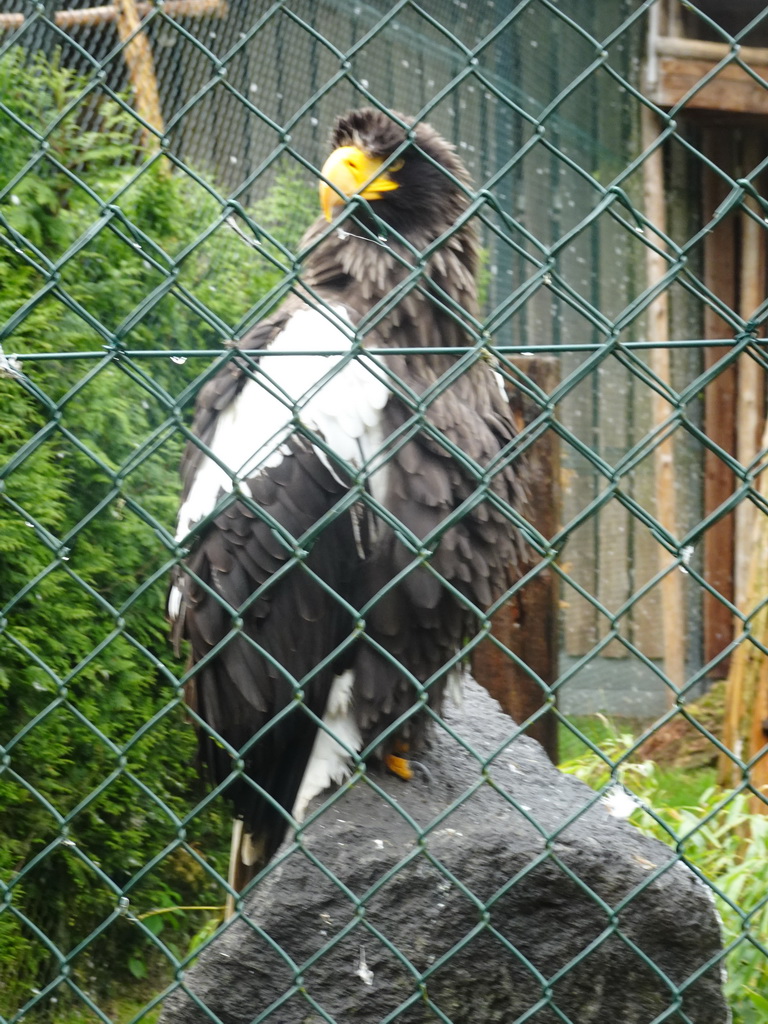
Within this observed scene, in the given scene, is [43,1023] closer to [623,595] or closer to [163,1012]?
[163,1012]

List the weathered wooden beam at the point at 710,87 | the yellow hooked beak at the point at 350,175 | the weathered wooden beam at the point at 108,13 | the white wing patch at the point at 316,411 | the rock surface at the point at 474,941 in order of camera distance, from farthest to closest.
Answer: the weathered wooden beam at the point at 710,87 < the weathered wooden beam at the point at 108,13 < the yellow hooked beak at the point at 350,175 < the white wing patch at the point at 316,411 < the rock surface at the point at 474,941

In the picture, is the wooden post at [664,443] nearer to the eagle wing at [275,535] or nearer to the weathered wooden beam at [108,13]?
the weathered wooden beam at [108,13]

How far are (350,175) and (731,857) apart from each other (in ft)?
6.70

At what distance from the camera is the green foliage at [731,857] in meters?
2.39

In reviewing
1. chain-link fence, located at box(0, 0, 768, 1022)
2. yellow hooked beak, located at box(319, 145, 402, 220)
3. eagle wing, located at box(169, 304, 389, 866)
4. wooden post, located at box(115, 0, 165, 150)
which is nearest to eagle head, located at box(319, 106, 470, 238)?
yellow hooked beak, located at box(319, 145, 402, 220)

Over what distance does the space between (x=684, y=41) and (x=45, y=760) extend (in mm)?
4565

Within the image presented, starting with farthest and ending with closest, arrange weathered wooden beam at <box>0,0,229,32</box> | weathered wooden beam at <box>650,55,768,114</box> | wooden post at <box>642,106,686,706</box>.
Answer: wooden post at <box>642,106,686,706</box> → weathered wooden beam at <box>650,55,768,114</box> → weathered wooden beam at <box>0,0,229,32</box>

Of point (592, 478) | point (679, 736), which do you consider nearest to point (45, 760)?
point (679, 736)

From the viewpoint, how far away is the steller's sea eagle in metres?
2.37

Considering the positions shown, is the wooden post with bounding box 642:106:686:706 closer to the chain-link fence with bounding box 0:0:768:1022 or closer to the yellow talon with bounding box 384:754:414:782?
the chain-link fence with bounding box 0:0:768:1022

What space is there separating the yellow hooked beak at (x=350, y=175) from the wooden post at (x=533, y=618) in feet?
2.84

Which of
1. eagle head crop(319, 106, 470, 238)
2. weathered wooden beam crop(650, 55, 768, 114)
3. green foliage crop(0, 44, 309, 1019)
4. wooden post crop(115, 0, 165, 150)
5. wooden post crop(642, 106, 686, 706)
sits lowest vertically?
green foliage crop(0, 44, 309, 1019)

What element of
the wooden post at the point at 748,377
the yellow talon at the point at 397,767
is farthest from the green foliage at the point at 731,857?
the wooden post at the point at 748,377

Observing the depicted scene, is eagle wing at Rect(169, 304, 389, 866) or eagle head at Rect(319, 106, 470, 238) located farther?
eagle head at Rect(319, 106, 470, 238)
